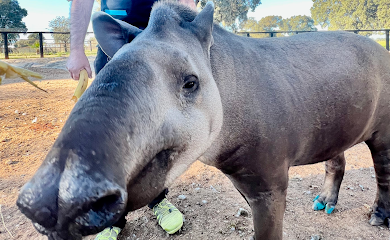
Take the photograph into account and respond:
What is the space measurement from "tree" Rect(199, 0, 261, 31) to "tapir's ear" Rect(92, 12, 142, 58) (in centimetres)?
3169

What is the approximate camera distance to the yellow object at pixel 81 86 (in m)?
1.85

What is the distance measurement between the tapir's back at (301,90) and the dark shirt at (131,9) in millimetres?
730

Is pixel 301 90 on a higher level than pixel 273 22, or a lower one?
higher

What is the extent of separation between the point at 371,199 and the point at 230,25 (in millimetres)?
34018

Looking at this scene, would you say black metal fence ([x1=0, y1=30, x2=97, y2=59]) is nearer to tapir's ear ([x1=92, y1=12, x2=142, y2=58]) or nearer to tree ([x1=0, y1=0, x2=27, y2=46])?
tapir's ear ([x1=92, y1=12, x2=142, y2=58])

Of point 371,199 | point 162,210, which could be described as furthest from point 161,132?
point 371,199

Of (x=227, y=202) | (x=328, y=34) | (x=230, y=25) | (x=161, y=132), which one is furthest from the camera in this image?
(x=230, y=25)

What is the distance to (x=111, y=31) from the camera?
6.15ft

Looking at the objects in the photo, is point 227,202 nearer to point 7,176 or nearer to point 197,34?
point 197,34

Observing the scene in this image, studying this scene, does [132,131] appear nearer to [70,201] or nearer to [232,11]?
[70,201]

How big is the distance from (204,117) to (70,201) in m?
0.81

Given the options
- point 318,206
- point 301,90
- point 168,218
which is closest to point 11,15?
point 168,218

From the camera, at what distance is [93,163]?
3.06 ft

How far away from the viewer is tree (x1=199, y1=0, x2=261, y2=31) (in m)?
32.7
